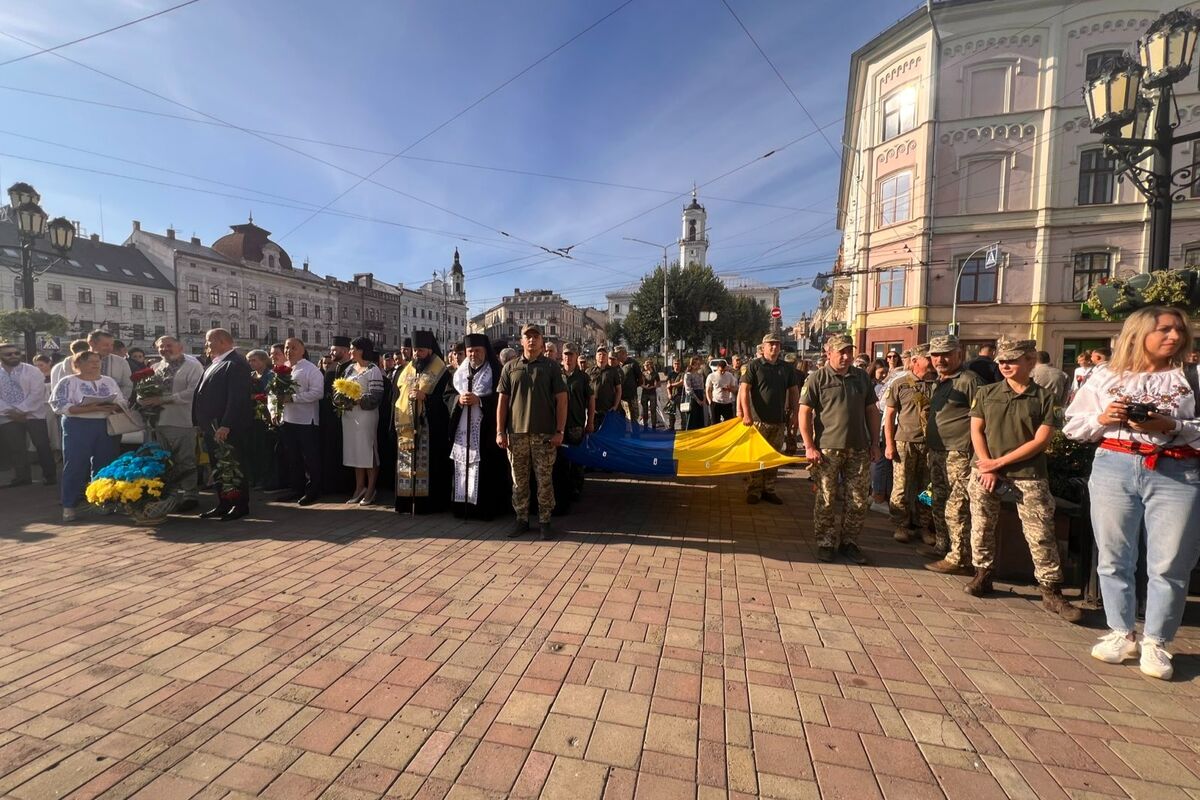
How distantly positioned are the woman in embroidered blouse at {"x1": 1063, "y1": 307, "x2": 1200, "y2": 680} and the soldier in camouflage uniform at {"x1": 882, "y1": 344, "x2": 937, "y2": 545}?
2197 mm

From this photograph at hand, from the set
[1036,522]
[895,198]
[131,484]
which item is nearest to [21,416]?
[131,484]

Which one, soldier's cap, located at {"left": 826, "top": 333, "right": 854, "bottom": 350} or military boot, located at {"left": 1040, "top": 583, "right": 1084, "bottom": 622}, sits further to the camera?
soldier's cap, located at {"left": 826, "top": 333, "right": 854, "bottom": 350}

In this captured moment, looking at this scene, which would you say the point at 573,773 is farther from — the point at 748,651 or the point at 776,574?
the point at 776,574

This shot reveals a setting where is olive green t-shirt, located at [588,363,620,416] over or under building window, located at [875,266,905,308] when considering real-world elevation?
under

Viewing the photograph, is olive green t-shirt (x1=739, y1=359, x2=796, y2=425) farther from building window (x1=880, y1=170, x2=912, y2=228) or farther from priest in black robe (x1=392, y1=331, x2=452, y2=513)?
building window (x1=880, y1=170, x2=912, y2=228)

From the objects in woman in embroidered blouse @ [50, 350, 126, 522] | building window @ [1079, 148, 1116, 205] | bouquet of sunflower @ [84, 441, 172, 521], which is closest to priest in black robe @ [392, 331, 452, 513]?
bouquet of sunflower @ [84, 441, 172, 521]

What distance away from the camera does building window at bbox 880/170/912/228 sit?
984 inches

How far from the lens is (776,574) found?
171 inches

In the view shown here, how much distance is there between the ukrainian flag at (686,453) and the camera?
17.4 feet

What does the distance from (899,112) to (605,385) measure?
980 inches

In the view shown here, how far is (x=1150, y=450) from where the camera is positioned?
2857 millimetres

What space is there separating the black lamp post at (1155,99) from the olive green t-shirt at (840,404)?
2794mm

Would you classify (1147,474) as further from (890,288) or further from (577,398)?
(890,288)

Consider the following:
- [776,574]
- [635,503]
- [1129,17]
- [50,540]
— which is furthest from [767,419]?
[1129,17]
